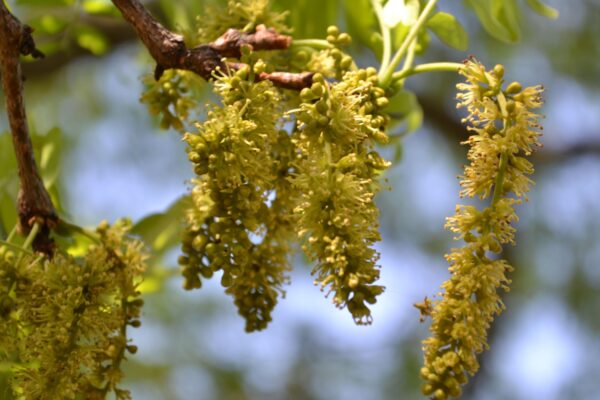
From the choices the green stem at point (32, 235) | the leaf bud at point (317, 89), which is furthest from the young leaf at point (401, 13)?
the green stem at point (32, 235)

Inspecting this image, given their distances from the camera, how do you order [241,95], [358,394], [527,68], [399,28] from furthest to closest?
[358,394] → [527,68] → [399,28] → [241,95]

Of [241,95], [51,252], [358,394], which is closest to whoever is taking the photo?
[241,95]

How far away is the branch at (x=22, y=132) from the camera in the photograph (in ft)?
4.96

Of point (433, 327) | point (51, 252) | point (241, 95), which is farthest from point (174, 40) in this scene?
point (433, 327)

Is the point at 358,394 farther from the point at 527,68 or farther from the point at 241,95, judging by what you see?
the point at 241,95

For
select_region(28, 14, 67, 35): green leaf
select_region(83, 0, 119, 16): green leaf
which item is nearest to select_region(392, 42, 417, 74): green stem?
select_region(83, 0, 119, 16): green leaf

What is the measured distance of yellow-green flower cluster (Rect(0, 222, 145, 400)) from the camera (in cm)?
131

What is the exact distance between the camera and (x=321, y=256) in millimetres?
1255

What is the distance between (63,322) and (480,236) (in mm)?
633

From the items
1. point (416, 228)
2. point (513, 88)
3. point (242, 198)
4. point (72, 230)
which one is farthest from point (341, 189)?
point (416, 228)

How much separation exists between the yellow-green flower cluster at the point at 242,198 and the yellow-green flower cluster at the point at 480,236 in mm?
303

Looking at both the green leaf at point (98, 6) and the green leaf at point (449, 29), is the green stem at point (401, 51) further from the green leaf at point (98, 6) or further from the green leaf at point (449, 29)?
the green leaf at point (98, 6)

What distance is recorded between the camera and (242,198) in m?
1.33

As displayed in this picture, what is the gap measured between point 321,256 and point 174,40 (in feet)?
1.51
